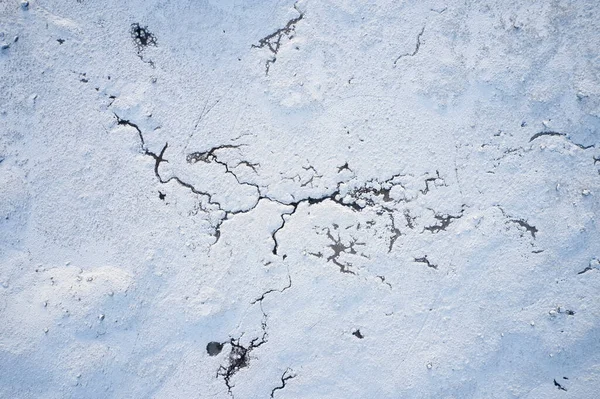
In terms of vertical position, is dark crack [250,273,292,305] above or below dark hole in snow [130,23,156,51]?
below

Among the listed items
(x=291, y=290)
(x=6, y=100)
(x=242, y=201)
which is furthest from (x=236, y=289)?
(x=6, y=100)

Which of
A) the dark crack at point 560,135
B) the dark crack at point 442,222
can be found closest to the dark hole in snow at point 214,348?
the dark crack at point 442,222

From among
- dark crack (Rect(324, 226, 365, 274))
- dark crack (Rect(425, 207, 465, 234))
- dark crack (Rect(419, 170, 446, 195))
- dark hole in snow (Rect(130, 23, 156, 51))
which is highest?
dark hole in snow (Rect(130, 23, 156, 51))

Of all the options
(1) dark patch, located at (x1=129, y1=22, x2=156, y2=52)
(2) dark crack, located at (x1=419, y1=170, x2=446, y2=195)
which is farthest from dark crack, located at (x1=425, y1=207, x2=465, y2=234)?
(1) dark patch, located at (x1=129, y1=22, x2=156, y2=52)

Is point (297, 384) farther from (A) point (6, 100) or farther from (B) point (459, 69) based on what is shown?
(A) point (6, 100)

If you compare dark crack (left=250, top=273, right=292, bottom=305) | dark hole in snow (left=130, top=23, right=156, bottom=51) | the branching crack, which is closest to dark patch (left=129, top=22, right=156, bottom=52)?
dark hole in snow (left=130, top=23, right=156, bottom=51)

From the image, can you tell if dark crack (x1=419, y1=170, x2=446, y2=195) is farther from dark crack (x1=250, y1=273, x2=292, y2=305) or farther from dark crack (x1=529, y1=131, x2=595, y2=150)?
dark crack (x1=250, y1=273, x2=292, y2=305)

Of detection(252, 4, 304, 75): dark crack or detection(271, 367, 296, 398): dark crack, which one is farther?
detection(252, 4, 304, 75): dark crack

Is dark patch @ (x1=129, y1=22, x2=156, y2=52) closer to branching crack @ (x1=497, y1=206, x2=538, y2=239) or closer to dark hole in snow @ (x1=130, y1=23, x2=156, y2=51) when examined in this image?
dark hole in snow @ (x1=130, y1=23, x2=156, y2=51)
